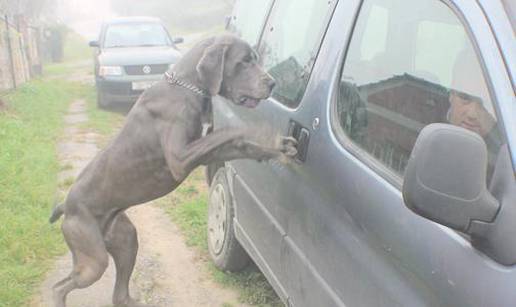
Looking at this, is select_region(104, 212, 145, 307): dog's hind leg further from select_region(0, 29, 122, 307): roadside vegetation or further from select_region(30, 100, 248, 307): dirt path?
select_region(0, 29, 122, 307): roadside vegetation

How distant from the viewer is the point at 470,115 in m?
1.75

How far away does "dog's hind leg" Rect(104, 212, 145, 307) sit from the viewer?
3447 millimetres

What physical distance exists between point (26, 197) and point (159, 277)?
211 centimetres

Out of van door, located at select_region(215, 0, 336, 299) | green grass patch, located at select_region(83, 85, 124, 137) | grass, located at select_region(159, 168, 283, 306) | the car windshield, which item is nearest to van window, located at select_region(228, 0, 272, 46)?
van door, located at select_region(215, 0, 336, 299)

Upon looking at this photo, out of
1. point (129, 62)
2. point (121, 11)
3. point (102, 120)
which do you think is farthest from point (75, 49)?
point (121, 11)

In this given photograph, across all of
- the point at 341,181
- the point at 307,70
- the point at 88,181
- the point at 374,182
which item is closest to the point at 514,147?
the point at 374,182

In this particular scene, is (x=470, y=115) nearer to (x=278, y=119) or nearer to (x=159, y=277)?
(x=278, y=119)

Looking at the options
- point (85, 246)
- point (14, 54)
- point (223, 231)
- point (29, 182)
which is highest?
point (85, 246)

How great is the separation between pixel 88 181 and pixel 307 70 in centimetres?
143

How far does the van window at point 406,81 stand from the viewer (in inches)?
69.1

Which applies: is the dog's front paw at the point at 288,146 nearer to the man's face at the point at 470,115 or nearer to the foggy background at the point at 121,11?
the man's face at the point at 470,115

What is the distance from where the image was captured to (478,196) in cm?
143

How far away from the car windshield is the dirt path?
685cm

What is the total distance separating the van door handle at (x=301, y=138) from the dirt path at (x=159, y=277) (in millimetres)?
1646
